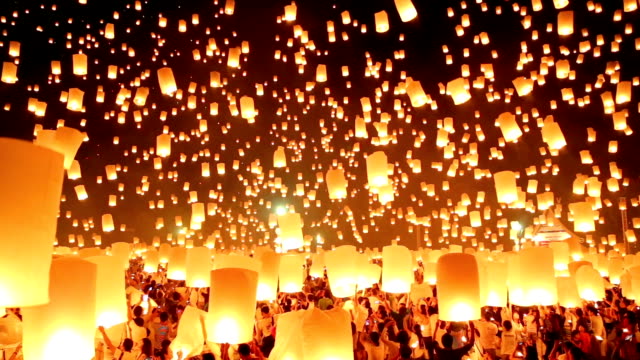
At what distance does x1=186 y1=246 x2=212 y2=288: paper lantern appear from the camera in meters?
8.34

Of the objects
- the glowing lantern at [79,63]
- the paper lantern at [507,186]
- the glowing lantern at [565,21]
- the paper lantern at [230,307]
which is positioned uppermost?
the glowing lantern at [565,21]

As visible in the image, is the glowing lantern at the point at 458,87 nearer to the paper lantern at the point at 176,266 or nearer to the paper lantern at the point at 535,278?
the paper lantern at the point at 535,278

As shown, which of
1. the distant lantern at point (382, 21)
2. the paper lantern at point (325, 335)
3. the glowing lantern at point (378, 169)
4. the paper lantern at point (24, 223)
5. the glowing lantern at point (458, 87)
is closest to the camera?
the paper lantern at point (24, 223)

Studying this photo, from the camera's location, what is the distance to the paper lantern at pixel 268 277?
307 inches

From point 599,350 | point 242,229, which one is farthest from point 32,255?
point 242,229

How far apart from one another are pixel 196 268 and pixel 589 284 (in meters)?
5.88

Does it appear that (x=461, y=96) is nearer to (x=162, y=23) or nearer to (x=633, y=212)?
(x=162, y=23)

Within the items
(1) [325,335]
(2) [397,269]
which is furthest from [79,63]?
(1) [325,335]

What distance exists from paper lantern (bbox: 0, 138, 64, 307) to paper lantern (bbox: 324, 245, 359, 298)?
5.76 meters

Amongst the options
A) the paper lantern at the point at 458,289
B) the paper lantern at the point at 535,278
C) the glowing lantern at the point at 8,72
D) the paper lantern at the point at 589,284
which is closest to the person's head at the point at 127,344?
the paper lantern at the point at 458,289

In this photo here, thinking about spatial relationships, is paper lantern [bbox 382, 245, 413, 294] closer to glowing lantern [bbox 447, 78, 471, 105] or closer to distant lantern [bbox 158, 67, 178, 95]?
glowing lantern [bbox 447, 78, 471, 105]

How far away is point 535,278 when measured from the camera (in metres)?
6.61

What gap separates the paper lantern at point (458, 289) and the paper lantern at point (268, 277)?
2777mm

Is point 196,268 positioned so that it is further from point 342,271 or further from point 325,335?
point 325,335
